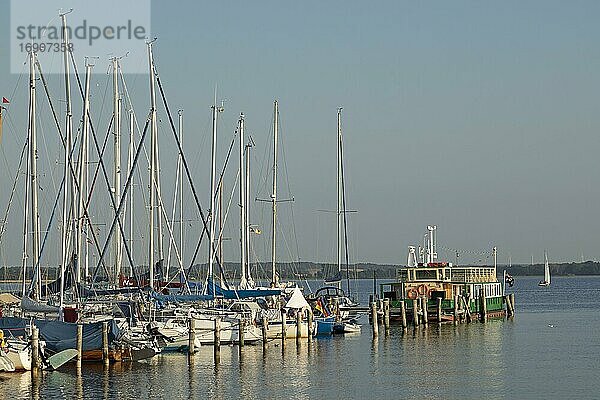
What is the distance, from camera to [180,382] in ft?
153

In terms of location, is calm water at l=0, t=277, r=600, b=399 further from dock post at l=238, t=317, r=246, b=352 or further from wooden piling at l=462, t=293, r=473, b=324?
wooden piling at l=462, t=293, r=473, b=324

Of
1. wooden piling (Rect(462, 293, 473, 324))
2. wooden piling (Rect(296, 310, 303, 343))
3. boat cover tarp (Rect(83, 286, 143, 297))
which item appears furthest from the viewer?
wooden piling (Rect(462, 293, 473, 324))

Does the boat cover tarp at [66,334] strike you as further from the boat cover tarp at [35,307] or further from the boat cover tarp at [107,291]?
the boat cover tarp at [107,291]

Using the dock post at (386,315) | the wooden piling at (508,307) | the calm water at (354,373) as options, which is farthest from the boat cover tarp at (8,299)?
the wooden piling at (508,307)

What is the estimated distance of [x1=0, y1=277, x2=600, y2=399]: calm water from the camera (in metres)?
44.2

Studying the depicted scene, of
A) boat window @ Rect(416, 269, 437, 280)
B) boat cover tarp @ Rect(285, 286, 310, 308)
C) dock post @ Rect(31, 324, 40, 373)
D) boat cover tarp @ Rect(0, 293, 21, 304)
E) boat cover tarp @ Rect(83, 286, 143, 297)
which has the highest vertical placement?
boat window @ Rect(416, 269, 437, 280)

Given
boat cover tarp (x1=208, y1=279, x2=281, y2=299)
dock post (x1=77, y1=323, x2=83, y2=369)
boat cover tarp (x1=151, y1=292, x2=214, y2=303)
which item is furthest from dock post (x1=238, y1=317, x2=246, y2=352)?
dock post (x1=77, y1=323, x2=83, y2=369)

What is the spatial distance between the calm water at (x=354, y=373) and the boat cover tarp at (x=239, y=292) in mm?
3874

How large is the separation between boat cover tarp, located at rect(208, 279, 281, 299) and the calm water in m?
3.87

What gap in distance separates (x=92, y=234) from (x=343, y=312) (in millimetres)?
19939

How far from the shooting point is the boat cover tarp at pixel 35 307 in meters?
53.0

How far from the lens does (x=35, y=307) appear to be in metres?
53.5

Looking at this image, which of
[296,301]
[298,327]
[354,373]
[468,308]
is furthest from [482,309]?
[354,373]

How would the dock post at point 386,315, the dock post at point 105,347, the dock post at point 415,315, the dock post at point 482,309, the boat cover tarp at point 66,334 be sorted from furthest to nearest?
1. the dock post at point 482,309
2. the dock post at point 415,315
3. the dock post at point 386,315
4. the dock post at point 105,347
5. the boat cover tarp at point 66,334
